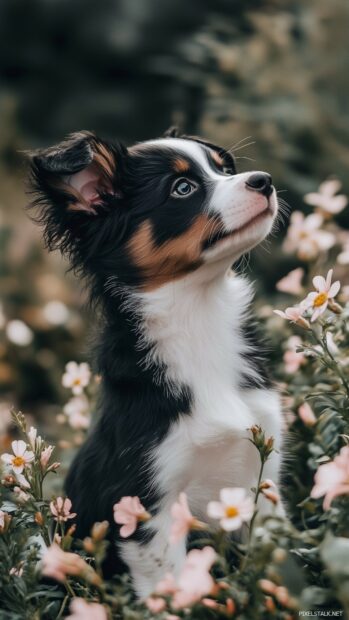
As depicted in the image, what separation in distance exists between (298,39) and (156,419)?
6.20m

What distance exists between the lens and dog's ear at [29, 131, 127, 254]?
121 inches

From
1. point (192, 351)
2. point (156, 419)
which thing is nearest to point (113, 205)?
point (192, 351)

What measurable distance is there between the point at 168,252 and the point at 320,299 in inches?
27.8

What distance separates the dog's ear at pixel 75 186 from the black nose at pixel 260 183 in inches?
20.7

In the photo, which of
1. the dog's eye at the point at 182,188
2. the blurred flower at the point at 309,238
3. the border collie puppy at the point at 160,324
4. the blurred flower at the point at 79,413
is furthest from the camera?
the blurred flower at the point at 79,413

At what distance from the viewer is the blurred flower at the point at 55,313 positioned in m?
6.32

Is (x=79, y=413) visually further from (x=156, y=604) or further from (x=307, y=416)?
(x=156, y=604)

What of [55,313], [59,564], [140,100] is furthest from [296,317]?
[140,100]

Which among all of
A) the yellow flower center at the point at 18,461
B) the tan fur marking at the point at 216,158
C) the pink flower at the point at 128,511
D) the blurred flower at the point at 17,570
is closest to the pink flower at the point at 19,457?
the yellow flower center at the point at 18,461

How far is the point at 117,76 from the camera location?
33.2 ft

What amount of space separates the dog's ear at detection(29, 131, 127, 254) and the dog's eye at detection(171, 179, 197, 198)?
0.70 feet

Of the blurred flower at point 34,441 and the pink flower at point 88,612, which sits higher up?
the pink flower at point 88,612

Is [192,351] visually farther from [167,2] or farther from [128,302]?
[167,2]

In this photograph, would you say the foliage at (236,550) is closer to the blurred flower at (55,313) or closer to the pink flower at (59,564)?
the pink flower at (59,564)
